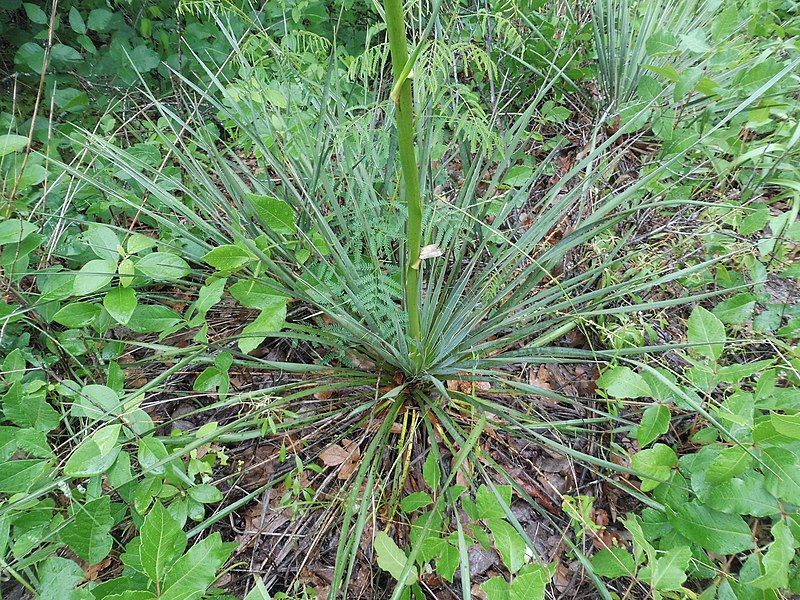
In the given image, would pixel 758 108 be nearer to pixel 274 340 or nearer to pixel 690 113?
pixel 690 113

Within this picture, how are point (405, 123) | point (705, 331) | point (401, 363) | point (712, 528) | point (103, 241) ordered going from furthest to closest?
point (401, 363) < point (103, 241) < point (705, 331) < point (712, 528) < point (405, 123)

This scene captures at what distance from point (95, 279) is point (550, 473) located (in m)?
1.17

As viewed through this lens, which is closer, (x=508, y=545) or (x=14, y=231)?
(x=508, y=545)

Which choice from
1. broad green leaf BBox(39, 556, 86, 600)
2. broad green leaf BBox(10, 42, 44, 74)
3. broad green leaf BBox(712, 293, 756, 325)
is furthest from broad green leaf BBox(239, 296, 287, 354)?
broad green leaf BBox(10, 42, 44, 74)

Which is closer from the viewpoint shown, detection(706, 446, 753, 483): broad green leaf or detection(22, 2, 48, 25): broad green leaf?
detection(706, 446, 753, 483): broad green leaf

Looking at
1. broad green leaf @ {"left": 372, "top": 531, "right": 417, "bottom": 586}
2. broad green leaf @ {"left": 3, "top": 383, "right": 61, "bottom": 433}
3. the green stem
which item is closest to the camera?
the green stem

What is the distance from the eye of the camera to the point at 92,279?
95 cm

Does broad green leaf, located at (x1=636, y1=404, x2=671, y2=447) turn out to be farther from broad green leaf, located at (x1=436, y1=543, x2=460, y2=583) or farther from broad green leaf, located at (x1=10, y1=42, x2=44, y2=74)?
broad green leaf, located at (x1=10, y1=42, x2=44, y2=74)

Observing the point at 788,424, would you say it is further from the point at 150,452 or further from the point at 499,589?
the point at 150,452

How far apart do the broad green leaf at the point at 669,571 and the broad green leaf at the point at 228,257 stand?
0.92 meters

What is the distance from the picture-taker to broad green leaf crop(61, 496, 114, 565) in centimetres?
83

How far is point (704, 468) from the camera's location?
32.8 inches

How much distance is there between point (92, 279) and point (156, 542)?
0.55m

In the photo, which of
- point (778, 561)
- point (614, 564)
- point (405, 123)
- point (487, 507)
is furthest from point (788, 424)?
point (405, 123)
